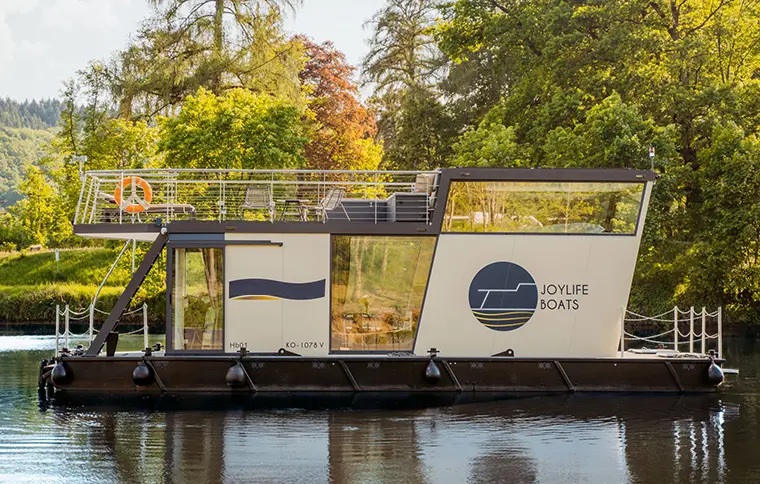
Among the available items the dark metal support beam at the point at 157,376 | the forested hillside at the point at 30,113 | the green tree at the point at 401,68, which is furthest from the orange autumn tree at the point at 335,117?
the forested hillside at the point at 30,113

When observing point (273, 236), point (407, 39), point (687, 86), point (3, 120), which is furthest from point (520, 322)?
point (3, 120)

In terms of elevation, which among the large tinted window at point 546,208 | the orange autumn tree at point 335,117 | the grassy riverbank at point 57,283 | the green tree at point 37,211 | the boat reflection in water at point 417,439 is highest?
the orange autumn tree at point 335,117

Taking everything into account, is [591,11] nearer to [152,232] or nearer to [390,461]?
[152,232]

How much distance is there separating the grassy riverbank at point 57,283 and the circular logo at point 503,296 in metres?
19.4

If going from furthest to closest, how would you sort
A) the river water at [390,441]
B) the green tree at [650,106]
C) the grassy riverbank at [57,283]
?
the grassy riverbank at [57,283], the green tree at [650,106], the river water at [390,441]

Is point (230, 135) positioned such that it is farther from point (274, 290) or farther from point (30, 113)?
point (30, 113)

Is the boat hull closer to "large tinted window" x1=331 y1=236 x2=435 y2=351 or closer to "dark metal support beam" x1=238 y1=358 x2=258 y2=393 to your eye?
"dark metal support beam" x1=238 y1=358 x2=258 y2=393

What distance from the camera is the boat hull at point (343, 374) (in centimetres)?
1647

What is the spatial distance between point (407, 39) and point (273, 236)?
982 inches

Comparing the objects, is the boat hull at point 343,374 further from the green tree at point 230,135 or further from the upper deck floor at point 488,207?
the green tree at point 230,135

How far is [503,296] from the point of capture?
55.7 ft

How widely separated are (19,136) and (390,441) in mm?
154889

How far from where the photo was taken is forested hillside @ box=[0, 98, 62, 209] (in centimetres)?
12182

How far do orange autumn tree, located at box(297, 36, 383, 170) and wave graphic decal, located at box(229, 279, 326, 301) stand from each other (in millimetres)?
24518
